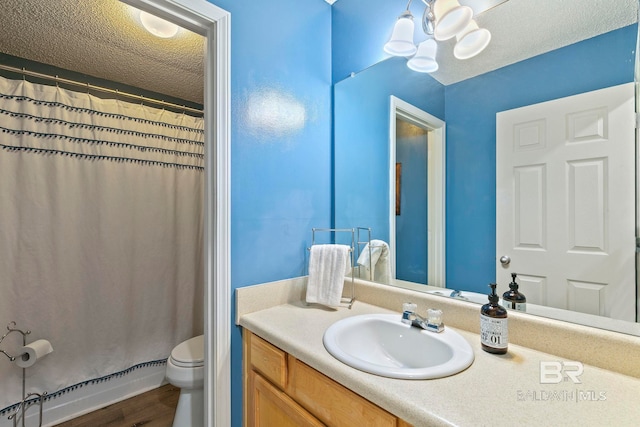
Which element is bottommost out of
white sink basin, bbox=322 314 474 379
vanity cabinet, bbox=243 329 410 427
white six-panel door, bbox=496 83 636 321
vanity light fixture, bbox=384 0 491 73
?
vanity cabinet, bbox=243 329 410 427

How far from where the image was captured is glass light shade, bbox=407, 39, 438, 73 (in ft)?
3.75

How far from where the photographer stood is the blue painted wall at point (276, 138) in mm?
1148

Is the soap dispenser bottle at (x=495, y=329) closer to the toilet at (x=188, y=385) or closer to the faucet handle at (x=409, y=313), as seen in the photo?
the faucet handle at (x=409, y=313)

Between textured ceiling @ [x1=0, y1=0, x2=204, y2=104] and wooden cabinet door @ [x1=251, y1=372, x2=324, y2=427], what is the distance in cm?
186

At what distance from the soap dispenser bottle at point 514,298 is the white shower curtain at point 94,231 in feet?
6.94

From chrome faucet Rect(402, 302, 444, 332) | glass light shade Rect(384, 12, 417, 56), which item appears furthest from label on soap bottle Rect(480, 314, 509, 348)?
glass light shade Rect(384, 12, 417, 56)

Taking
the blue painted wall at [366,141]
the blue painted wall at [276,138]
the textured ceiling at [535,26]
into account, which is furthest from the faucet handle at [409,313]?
the textured ceiling at [535,26]

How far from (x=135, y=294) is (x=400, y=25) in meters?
2.30

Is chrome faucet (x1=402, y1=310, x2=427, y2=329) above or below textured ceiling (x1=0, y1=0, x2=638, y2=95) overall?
below

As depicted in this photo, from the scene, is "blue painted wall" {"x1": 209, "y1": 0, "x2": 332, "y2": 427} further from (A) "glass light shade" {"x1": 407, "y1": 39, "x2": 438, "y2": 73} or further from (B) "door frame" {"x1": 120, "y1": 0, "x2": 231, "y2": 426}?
(A) "glass light shade" {"x1": 407, "y1": 39, "x2": 438, "y2": 73}

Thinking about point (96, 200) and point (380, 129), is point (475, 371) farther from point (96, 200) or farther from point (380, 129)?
point (96, 200)

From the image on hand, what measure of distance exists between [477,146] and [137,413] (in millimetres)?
2440

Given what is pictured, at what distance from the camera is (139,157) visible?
2.03 meters

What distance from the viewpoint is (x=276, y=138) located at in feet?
4.13
